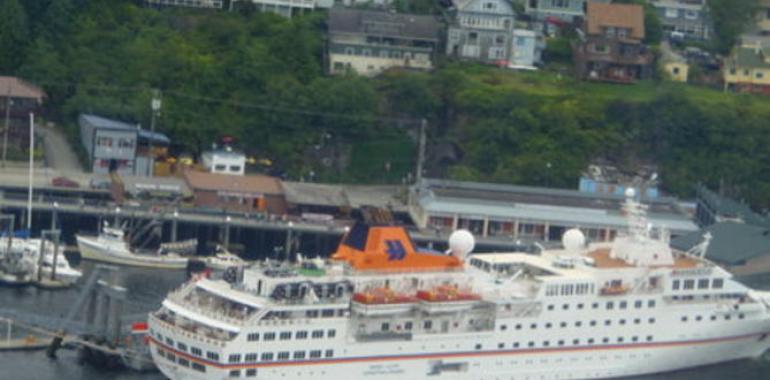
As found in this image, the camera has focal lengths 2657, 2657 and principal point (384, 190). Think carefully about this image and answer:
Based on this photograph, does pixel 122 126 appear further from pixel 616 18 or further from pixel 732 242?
pixel 616 18

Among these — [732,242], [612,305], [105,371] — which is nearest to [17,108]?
[105,371]

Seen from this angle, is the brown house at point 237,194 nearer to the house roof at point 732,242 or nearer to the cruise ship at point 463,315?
the house roof at point 732,242

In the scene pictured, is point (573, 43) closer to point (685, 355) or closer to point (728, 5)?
point (728, 5)

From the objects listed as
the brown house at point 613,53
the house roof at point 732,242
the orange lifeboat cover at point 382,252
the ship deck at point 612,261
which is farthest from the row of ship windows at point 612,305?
the brown house at point 613,53

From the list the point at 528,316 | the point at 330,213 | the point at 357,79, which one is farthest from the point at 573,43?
the point at 528,316

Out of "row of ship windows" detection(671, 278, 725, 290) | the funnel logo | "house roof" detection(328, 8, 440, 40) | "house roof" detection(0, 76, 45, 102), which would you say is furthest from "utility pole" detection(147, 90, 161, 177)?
"row of ship windows" detection(671, 278, 725, 290)

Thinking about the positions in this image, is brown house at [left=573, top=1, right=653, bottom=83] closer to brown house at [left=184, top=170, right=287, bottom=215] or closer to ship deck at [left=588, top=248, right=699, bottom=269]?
brown house at [left=184, top=170, right=287, bottom=215]
